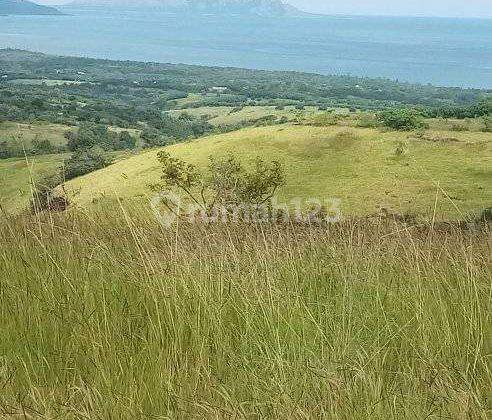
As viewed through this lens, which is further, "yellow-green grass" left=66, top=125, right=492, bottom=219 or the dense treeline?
the dense treeline

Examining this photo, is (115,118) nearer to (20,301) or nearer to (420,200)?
(420,200)

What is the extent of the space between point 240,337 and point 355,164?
39813 mm

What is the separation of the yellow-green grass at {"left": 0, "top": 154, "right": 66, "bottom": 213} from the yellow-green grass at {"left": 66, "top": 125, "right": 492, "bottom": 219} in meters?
3.29

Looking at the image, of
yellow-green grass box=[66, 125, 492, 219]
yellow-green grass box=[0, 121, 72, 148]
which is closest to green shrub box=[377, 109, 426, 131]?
yellow-green grass box=[66, 125, 492, 219]

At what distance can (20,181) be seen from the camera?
26797mm

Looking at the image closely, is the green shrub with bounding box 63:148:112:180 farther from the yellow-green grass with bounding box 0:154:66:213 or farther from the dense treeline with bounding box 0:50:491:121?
the dense treeline with bounding box 0:50:491:121

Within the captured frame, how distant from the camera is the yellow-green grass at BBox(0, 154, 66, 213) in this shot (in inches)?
151

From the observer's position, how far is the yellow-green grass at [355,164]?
113 ft

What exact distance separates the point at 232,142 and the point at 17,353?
4648cm

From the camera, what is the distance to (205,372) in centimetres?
174

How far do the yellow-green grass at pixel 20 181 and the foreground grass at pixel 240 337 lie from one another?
83 cm

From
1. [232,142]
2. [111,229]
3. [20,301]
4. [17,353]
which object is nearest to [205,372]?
[17,353]

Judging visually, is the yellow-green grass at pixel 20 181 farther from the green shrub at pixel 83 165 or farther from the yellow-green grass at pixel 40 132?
the yellow-green grass at pixel 40 132

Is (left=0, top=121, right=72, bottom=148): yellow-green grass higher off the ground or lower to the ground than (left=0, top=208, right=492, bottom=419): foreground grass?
lower
